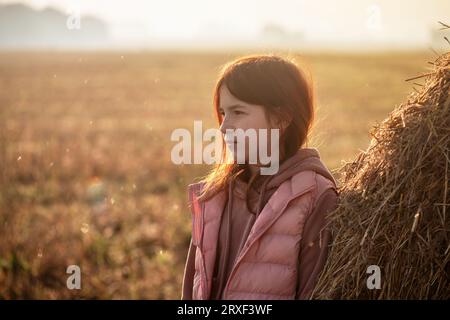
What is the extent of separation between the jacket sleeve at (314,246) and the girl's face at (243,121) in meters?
0.35

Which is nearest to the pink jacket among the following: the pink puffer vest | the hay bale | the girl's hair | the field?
the pink puffer vest

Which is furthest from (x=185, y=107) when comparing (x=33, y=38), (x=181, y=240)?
(x=33, y=38)

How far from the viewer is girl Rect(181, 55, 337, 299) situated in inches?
99.1

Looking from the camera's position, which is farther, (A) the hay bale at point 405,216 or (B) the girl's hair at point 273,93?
(B) the girl's hair at point 273,93

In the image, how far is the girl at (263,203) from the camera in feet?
8.26

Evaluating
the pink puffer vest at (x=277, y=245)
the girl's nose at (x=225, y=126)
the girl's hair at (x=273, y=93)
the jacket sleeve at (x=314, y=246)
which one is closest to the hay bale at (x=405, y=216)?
the jacket sleeve at (x=314, y=246)

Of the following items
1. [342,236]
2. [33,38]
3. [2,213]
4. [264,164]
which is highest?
[33,38]

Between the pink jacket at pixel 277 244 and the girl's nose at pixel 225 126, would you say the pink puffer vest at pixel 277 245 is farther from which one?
the girl's nose at pixel 225 126

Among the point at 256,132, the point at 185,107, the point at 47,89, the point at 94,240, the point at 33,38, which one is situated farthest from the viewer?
the point at 33,38

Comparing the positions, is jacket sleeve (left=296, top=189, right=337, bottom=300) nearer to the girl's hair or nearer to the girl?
the girl

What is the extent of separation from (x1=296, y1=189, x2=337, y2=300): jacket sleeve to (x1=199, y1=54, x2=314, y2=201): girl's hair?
317mm
